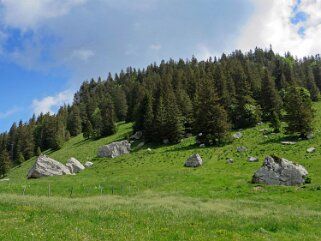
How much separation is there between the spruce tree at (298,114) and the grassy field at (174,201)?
2865 mm

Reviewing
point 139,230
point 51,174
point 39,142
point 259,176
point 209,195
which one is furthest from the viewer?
point 39,142

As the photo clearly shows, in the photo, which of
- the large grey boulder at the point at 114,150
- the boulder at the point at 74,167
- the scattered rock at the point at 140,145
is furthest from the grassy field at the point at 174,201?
the large grey boulder at the point at 114,150

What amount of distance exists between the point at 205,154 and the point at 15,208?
5394cm

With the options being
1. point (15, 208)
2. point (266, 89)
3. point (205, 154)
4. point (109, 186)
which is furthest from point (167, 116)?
point (15, 208)

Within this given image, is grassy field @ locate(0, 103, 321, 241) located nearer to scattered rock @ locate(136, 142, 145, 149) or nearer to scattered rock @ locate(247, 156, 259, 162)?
scattered rock @ locate(247, 156, 259, 162)

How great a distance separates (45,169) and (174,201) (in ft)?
130

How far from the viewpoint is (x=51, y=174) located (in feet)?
216

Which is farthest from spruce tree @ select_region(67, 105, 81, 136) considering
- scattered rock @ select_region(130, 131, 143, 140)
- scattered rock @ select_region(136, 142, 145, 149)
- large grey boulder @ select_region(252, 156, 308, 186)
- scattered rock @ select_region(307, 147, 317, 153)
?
large grey boulder @ select_region(252, 156, 308, 186)

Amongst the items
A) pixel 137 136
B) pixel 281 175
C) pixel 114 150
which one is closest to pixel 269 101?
pixel 137 136

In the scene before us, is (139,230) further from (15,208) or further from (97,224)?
(15,208)

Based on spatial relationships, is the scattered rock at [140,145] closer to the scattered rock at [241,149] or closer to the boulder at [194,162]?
the scattered rock at [241,149]

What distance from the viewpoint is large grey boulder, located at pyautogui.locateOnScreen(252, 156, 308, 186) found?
4622 cm

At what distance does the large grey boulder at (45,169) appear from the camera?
6576 centimetres

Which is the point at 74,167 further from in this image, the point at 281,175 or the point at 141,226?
the point at 141,226
